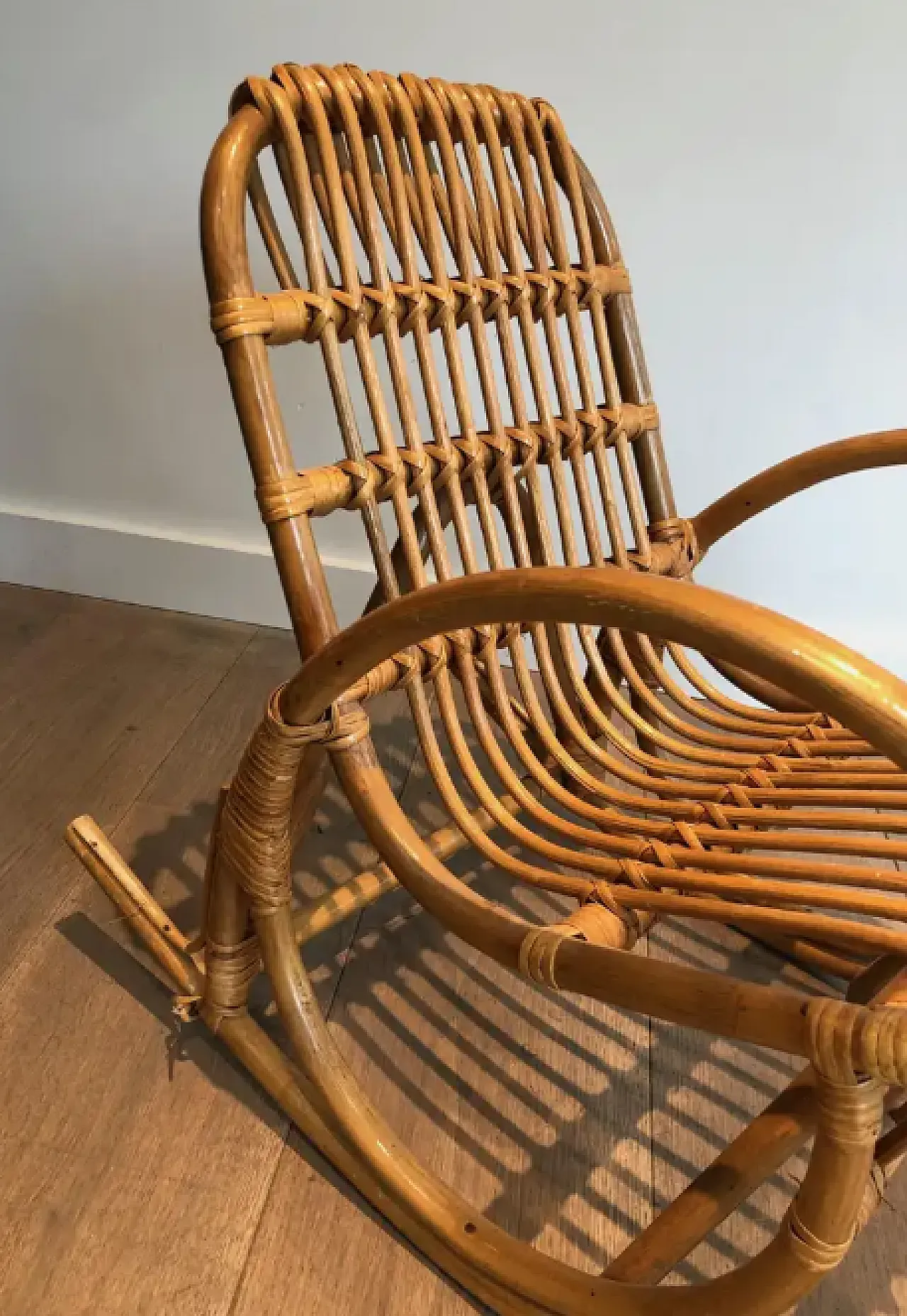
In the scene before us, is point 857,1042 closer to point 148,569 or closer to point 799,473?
point 799,473

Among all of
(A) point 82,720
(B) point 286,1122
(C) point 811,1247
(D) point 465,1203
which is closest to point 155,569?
(A) point 82,720

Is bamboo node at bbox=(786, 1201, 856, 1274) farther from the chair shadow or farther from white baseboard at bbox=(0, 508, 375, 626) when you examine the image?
white baseboard at bbox=(0, 508, 375, 626)

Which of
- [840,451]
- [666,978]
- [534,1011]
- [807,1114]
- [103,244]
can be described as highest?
[103,244]

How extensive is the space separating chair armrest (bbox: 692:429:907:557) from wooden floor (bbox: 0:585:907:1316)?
44 centimetres

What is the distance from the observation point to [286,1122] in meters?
0.85

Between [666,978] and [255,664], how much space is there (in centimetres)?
105

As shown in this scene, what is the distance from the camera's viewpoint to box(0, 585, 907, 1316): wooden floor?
29.5 inches

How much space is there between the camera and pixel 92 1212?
770 mm

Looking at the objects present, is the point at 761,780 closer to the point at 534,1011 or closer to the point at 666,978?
the point at 666,978

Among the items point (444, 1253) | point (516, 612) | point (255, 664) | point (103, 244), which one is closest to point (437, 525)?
point (516, 612)

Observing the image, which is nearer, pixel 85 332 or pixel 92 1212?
pixel 92 1212

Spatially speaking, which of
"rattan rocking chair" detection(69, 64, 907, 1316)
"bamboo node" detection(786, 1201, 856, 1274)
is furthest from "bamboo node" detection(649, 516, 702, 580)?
"bamboo node" detection(786, 1201, 856, 1274)

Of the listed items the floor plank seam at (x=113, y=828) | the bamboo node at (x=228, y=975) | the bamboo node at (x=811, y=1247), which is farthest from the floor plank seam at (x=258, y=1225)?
the bamboo node at (x=811, y=1247)

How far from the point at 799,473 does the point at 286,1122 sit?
73 centimetres
